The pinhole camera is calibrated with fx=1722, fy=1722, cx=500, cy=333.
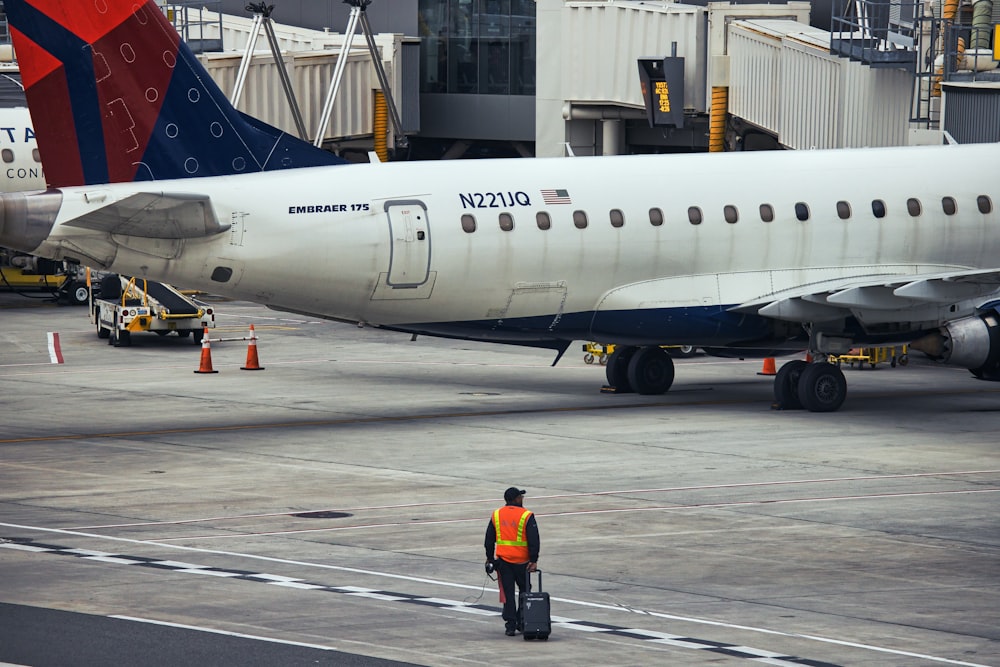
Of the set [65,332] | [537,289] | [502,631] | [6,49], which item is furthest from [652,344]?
[6,49]

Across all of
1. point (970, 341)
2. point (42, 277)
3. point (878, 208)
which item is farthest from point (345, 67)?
point (970, 341)

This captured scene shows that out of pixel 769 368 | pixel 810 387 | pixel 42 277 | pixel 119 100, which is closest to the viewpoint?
pixel 119 100

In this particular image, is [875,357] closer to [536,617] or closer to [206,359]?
[206,359]

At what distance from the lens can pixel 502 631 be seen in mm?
18891

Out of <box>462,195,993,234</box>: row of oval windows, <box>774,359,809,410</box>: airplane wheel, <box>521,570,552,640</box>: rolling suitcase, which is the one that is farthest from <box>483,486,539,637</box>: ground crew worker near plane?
<box>774,359,809,410</box>: airplane wheel

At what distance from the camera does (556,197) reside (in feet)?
112

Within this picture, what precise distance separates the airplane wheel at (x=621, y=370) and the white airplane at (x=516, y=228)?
2.7 inches

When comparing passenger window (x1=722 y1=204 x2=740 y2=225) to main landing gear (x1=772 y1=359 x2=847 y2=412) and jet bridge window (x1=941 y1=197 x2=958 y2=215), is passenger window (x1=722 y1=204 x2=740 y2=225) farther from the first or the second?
jet bridge window (x1=941 y1=197 x2=958 y2=215)

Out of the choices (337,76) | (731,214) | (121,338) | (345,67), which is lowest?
(121,338)

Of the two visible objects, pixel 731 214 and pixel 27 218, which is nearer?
pixel 27 218

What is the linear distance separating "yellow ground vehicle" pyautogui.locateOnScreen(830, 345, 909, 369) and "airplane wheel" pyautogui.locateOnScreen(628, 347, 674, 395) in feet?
21.2

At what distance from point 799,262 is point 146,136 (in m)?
13.5

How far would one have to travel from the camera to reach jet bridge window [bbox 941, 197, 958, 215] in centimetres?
3653

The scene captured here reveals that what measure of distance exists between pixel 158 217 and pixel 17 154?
1088 inches
